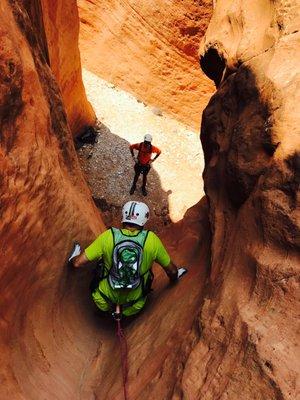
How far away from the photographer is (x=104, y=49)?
12750 millimetres

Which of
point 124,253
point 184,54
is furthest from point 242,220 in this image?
point 184,54

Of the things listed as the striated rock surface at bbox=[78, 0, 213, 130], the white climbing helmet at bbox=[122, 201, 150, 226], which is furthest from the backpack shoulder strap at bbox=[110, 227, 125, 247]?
the striated rock surface at bbox=[78, 0, 213, 130]

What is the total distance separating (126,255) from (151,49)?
9.92m

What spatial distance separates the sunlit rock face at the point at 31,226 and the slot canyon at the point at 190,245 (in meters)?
0.02

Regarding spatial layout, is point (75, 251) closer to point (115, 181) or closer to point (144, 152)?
point (144, 152)

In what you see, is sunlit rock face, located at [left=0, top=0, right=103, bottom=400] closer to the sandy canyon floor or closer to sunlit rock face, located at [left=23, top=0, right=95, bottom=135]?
sunlit rock face, located at [left=23, top=0, right=95, bottom=135]

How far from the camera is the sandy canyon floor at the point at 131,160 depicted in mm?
9578

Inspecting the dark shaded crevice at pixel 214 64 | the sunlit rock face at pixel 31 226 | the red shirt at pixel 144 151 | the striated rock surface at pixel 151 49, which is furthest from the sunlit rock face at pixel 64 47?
the striated rock surface at pixel 151 49

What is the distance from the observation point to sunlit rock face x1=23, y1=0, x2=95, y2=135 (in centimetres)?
533

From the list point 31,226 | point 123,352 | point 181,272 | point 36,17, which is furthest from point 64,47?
point 123,352

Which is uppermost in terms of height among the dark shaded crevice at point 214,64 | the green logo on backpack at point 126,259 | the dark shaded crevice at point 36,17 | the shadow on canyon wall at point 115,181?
the dark shaded crevice at point 214,64

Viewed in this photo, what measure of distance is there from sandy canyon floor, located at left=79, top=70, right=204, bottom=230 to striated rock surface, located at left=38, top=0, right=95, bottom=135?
824 mm

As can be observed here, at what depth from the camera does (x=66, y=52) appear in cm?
826

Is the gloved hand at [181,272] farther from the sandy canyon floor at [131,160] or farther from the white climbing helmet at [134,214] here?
the sandy canyon floor at [131,160]
